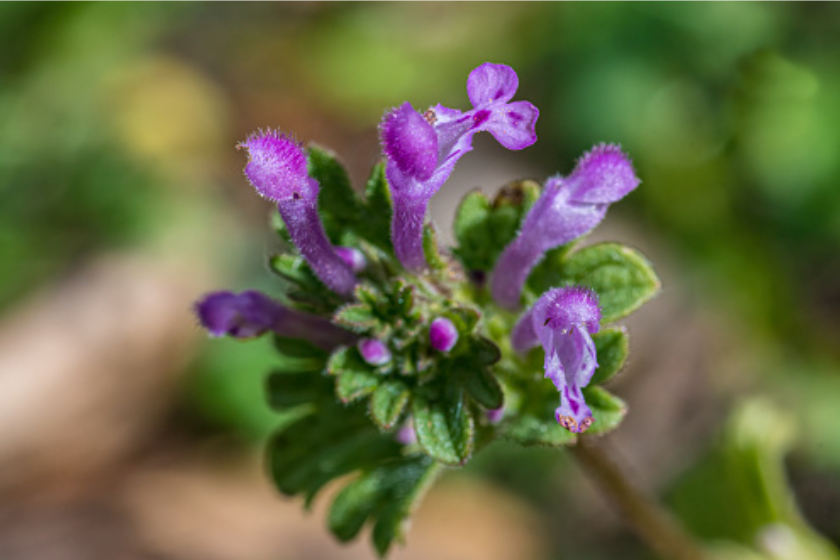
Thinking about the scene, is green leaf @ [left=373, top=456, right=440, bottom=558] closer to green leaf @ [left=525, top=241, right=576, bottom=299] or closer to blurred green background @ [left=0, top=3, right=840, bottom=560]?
green leaf @ [left=525, top=241, right=576, bottom=299]

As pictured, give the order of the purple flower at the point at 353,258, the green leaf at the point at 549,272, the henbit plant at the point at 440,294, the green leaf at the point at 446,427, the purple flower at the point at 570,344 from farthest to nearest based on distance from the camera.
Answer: the green leaf at the point at 549,272 → the purple flower at the point at 353,258 → the green leaf at the point at 446,427 → the henbit plant at the point at 440,294 → the purple flower at the point at 570,344

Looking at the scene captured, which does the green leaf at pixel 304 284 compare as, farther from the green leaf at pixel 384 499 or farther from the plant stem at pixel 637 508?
the plant stem at pixel 637 508

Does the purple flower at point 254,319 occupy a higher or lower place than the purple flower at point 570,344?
higher

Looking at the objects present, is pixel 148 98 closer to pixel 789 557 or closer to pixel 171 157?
pixel 171 157

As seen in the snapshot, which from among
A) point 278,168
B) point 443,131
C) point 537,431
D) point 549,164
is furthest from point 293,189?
point 549,164

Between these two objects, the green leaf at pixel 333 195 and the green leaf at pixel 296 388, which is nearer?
the green leaf at pixel 333 195

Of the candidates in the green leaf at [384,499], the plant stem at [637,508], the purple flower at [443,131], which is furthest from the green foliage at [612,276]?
the green leaf at [384,499]

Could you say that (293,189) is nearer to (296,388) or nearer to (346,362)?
(346,362)
